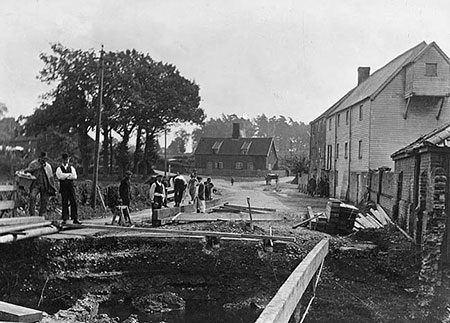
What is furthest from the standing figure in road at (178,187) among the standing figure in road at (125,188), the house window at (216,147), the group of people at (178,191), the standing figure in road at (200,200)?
the house window at (216,147)

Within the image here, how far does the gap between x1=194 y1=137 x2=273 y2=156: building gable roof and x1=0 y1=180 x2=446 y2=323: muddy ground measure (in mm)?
68645

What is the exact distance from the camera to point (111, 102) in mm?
47312

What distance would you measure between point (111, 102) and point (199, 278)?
3492cm

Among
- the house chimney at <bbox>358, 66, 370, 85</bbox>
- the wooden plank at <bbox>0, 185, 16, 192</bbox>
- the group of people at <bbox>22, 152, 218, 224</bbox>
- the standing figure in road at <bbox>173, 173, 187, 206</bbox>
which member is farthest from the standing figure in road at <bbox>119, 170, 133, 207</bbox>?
the house chimney at <bbox>358, 66, 370, 85</bbox>

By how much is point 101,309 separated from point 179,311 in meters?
1.83

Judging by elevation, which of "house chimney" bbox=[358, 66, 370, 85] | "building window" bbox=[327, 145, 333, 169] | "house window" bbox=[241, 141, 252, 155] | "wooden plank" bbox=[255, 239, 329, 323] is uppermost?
"house chimney" bbox=[358, 66, 370, 85]

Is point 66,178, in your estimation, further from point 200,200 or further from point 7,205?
point 200,200

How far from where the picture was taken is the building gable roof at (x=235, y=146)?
276ft

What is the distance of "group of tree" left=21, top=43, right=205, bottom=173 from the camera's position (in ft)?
155

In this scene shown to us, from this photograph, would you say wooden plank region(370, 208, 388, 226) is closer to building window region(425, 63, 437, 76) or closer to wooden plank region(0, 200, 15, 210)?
wooden plank region(0, 200, 15, 210)

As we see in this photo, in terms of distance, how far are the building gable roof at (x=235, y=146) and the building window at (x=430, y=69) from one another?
5192 centimetres

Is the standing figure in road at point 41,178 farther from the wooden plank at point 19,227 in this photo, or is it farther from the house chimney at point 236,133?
the house chimney at point 236,133

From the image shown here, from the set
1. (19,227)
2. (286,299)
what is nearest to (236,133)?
(19,227)

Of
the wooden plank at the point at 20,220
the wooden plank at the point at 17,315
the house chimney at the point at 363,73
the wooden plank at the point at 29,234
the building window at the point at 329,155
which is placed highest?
the house chimney at the point at 363,73
